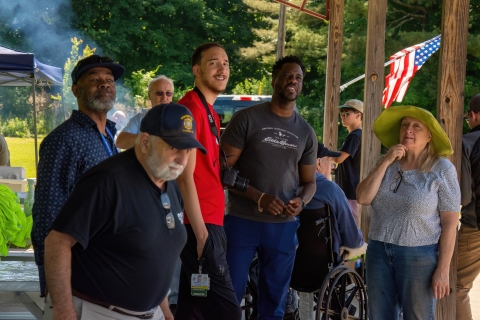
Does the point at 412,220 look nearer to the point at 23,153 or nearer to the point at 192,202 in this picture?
the point at 192,202

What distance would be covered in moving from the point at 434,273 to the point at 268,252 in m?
1.08

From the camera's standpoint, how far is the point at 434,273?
466 centimetres

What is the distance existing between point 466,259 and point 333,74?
179 inches

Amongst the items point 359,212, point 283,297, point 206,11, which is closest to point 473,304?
point 359,212

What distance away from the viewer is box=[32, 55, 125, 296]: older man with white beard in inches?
140

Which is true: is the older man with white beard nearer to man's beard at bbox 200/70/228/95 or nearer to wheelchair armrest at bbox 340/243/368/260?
man's beard at bbox 200/70/228/95

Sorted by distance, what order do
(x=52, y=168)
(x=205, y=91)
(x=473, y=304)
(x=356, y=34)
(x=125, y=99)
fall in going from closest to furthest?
(x=52, y=168)
(x=205, y=91)
(x=473, y=304)
(x=356, y=34)
(x=125, y=99)

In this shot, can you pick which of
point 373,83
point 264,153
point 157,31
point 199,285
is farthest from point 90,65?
point 157,31

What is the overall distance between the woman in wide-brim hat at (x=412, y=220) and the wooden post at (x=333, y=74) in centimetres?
514

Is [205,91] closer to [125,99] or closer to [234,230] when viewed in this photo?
[234,230]

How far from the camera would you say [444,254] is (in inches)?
183

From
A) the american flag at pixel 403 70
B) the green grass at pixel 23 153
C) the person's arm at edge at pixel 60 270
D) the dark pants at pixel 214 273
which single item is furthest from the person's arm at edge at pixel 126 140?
the green grass at pixel 23 153

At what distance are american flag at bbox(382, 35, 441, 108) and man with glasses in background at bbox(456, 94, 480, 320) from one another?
8210 mm

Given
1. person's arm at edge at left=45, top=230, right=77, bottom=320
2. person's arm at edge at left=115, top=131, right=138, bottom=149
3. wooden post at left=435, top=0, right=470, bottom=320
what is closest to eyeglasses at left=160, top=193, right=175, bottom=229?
person's arm at edge at left=45, top=230, right=77, bottom=320
